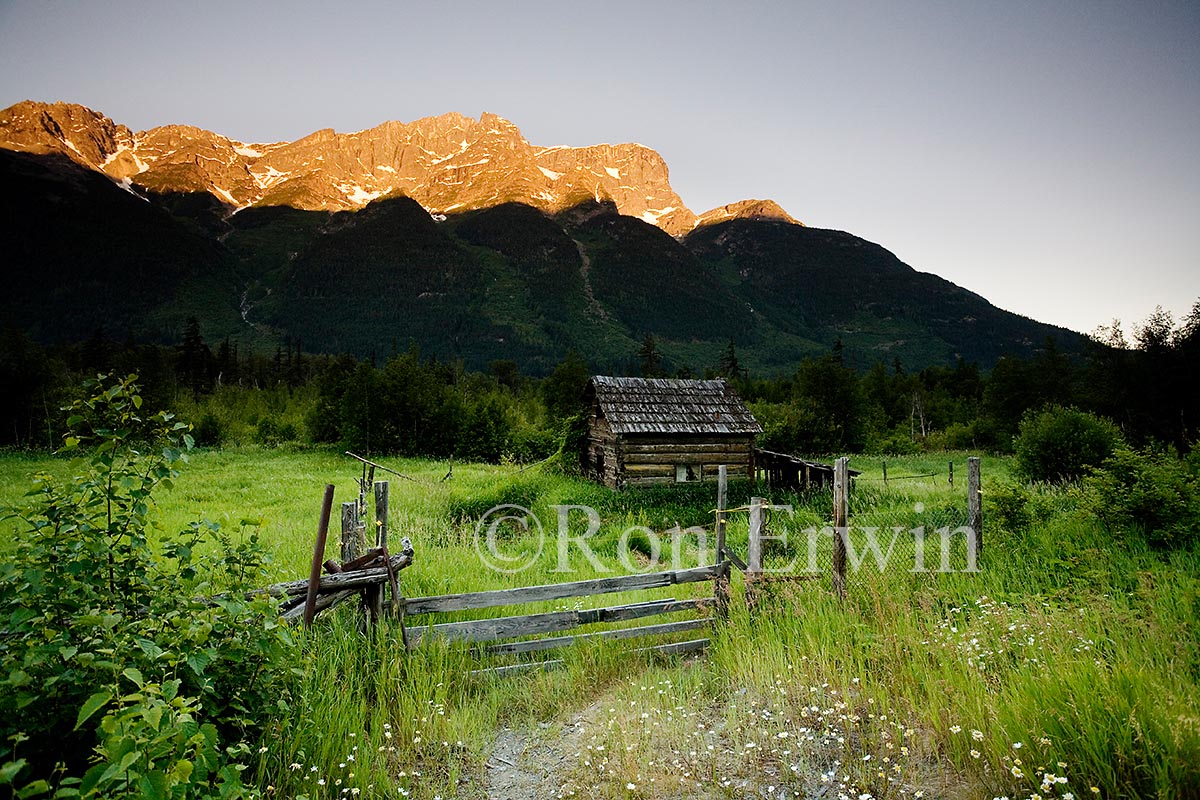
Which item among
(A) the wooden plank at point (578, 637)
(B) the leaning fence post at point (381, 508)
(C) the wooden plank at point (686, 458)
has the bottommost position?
(A) the wooden plank at point (578, 637)

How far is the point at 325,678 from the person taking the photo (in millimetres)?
4895

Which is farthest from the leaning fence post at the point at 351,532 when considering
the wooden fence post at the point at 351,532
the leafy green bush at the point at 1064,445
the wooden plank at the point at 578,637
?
the leafy green bush at the point at 1064,445

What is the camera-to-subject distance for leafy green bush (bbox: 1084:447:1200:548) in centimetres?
698

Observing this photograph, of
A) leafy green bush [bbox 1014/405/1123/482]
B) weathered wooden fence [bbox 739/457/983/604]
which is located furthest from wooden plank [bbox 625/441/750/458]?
weathered wooden fence [bbox 739/457/983/604]

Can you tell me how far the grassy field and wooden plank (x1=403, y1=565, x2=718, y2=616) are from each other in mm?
449

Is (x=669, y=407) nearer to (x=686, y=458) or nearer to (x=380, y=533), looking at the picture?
(x=686, y=458)

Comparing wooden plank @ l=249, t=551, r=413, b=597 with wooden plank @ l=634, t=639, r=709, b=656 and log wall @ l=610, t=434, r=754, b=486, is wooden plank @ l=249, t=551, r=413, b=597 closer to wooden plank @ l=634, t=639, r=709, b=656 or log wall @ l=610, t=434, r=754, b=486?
wooden plank @ l=634, t=639, r=709, b=656

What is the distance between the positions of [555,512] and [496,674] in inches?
457

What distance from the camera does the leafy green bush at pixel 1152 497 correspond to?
6.98 meters

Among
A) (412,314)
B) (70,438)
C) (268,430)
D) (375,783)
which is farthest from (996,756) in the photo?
(412,314)

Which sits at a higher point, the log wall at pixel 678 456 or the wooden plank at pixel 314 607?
the wooden plank at pixel 314 607

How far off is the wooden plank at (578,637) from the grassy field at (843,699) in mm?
177

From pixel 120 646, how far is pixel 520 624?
434 cm

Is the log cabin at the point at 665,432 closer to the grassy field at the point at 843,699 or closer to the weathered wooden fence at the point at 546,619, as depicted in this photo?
the grassy field at the point at 843,699
